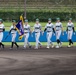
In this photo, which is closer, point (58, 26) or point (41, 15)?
point (58, 26)

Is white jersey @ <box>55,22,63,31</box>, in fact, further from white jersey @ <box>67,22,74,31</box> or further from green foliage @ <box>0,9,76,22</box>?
green foliage @ <box>0,9,76,22</box>

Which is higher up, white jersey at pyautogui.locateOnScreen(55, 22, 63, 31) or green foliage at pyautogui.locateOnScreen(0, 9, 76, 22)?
white jersey at pyautogui.locateOnScreen(55, 22, 63, 31)

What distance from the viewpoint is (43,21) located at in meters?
56.3

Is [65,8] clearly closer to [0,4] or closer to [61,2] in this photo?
[61,2]

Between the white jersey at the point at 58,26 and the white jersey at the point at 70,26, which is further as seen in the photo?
the white jersey at the point at 70,26

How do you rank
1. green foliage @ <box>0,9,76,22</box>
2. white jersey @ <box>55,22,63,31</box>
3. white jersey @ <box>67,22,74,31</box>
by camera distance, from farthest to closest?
green foliage @ <box>0,9,76,22</box>, white jersey @ <box>67,22,74,31</box>, white jersey @ <box>55,22,63,31</box>

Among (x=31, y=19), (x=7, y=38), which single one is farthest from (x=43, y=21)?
(x=7, y=38)

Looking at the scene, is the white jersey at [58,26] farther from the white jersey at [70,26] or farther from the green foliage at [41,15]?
the green foliage at [41,15]

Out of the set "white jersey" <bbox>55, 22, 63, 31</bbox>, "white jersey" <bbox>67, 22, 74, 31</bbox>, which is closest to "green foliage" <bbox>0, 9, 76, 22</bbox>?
"white jersey" <bbox>67, 22, 74, 31</bbox>

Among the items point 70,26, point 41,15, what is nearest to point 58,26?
point 70,26

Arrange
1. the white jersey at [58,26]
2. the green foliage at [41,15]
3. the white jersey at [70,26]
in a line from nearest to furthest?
the white jersey at [58,26] < the white jersey at [70,26] < the green foliage at [41,15]

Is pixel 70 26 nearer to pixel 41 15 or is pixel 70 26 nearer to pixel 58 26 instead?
pixel 58 26

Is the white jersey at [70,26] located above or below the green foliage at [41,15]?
above

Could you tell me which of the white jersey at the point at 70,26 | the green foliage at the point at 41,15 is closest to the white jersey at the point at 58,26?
the white jersey at the point at 70,26
